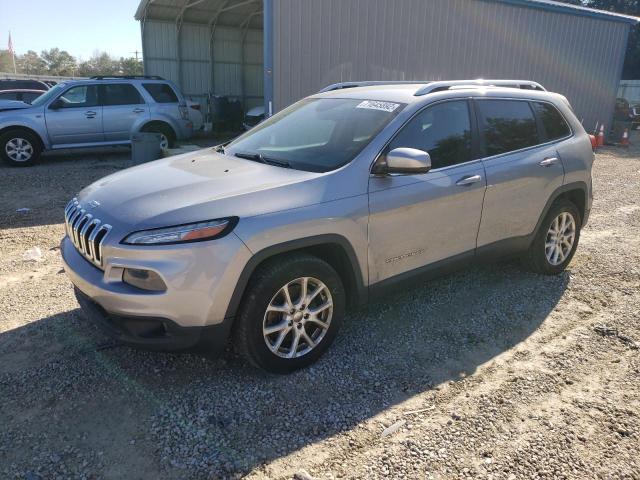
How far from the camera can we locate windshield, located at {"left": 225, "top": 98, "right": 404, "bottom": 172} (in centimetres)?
344

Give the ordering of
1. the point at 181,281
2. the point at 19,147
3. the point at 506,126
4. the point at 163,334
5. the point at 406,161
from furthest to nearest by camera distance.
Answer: the point at 19,147 < the point at 506,126 < the point at 406,161 < the point at 163,334 < the point at 181,281

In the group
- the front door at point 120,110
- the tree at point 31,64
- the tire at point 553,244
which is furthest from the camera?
the tree at point 31,64

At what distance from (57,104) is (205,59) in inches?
345

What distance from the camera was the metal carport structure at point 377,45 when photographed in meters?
10.9

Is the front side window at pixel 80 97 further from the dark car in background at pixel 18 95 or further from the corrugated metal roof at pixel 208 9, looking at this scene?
the corrugated metal roof at pixel 208 9

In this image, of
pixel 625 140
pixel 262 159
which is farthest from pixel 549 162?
pixel 625 140

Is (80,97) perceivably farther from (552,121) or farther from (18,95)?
(552,121)

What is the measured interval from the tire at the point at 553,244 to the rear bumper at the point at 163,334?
3075mm

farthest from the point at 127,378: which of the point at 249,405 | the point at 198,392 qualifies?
the point at 249,405

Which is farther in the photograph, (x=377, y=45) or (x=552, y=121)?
(x=377, y=45)

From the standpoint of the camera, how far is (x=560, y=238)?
15.8ft

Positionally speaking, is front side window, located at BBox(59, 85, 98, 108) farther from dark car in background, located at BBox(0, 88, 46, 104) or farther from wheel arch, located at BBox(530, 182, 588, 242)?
wheel arch, located at BBox(530, 182, 588, 242)

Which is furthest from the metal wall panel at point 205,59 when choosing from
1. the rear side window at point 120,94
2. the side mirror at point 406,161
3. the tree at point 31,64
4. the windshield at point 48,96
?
the tree at point 31,64

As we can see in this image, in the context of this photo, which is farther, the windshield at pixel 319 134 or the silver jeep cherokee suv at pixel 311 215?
the windshield at pixel 319 134
